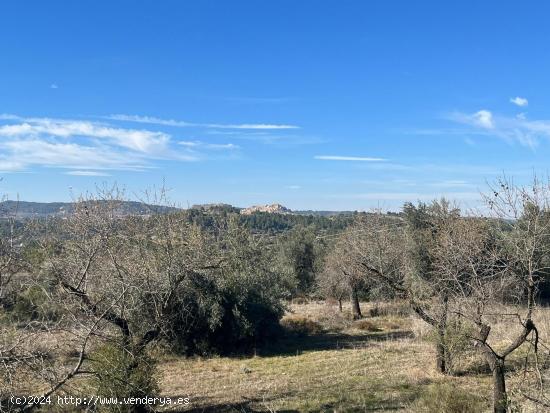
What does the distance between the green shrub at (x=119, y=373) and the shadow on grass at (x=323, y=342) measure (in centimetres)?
1036

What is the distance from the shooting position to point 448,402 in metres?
10.5

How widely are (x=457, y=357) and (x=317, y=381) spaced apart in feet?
14.6

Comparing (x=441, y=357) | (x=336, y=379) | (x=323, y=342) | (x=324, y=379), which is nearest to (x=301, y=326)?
(x=323, y=342)

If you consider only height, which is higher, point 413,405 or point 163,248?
point 163,248

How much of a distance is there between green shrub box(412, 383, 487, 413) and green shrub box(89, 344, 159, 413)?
247 inches

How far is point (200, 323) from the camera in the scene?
20922mm

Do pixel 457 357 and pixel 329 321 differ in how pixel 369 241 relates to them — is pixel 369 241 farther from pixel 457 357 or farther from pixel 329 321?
pixel 457 357

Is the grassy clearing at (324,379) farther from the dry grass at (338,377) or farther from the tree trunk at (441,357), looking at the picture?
the tree trunk at (441,357)

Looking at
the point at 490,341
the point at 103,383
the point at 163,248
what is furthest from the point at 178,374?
the point at 490,341

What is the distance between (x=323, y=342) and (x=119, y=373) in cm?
1421

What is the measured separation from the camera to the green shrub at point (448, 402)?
10312 millimetres

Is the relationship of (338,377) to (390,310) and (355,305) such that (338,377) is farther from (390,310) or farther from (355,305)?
(390,310)

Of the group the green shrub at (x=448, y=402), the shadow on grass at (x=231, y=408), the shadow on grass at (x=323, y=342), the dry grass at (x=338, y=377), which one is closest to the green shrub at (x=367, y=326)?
the shadow on grass at (x=323, y=342)

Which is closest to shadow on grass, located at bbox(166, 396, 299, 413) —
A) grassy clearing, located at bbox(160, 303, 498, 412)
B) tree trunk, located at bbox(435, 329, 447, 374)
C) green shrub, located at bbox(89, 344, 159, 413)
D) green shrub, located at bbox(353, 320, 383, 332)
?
grassy clearing, located at bbox(160, 303, 498, 412)
